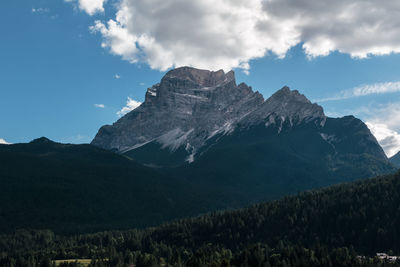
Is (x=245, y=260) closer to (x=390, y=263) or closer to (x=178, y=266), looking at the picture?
(x=178, y=266)

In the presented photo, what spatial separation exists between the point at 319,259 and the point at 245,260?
28827 millimetres

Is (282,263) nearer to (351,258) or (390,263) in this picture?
(351,258)

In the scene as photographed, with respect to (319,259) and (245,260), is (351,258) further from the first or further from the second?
(245,260)

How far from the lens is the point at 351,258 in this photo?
182 metres

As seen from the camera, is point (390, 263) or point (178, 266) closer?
point (390, 263)

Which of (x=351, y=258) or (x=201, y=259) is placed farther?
(x=201, y=259)

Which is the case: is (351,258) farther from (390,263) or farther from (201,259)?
(201,259)

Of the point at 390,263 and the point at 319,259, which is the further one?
the point at 319,259

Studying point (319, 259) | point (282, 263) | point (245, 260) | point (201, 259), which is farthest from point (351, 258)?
point (201, 259)

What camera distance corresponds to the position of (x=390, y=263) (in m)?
177

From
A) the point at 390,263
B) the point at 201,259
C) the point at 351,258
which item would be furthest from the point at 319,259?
the point at 201,259

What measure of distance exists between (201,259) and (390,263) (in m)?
72.0

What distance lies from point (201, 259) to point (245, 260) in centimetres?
1871

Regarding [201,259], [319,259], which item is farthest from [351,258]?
[201,259]
